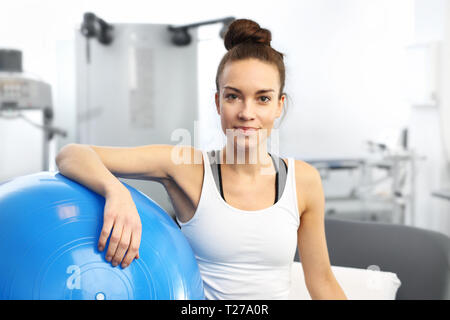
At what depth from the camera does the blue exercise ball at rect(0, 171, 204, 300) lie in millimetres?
589

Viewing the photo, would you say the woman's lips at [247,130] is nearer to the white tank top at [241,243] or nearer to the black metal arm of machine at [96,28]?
the white tank top at [241,243]

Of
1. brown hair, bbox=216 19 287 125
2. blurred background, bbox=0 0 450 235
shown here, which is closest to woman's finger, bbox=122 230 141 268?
brown hair, bbox=216 19 287 125

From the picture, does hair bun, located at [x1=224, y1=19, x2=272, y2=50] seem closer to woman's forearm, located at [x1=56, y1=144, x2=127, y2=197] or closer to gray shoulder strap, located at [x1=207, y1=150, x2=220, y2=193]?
gray shoulder strap, located at [x1=207, y1=150, x2=220, y2=193]

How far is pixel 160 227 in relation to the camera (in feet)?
2.35

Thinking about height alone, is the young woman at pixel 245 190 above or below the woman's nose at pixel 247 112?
below

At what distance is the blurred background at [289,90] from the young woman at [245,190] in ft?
2.10

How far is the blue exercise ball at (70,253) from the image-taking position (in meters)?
0.59

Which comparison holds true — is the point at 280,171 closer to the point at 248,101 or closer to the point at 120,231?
the point at 248,101

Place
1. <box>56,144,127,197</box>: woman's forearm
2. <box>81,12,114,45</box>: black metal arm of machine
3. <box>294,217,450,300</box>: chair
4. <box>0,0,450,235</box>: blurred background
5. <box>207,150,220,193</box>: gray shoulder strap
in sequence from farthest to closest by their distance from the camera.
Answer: <box>0,0,450,235</box>: blurred background → <box>81,12,114,45</box>: black metal arm of machine → <box>294,217,450,300</box>: chair → <box>207,150,220,193</box>: gray shoulder strap → <box>56,144,127,197</box>: woman's forearm

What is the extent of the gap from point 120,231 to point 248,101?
1.26 ft

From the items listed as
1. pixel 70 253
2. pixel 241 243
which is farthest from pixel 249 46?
pixel 70 253

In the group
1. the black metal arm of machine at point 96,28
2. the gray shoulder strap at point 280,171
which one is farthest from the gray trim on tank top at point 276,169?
the black metal arm of machine at point 96,28
